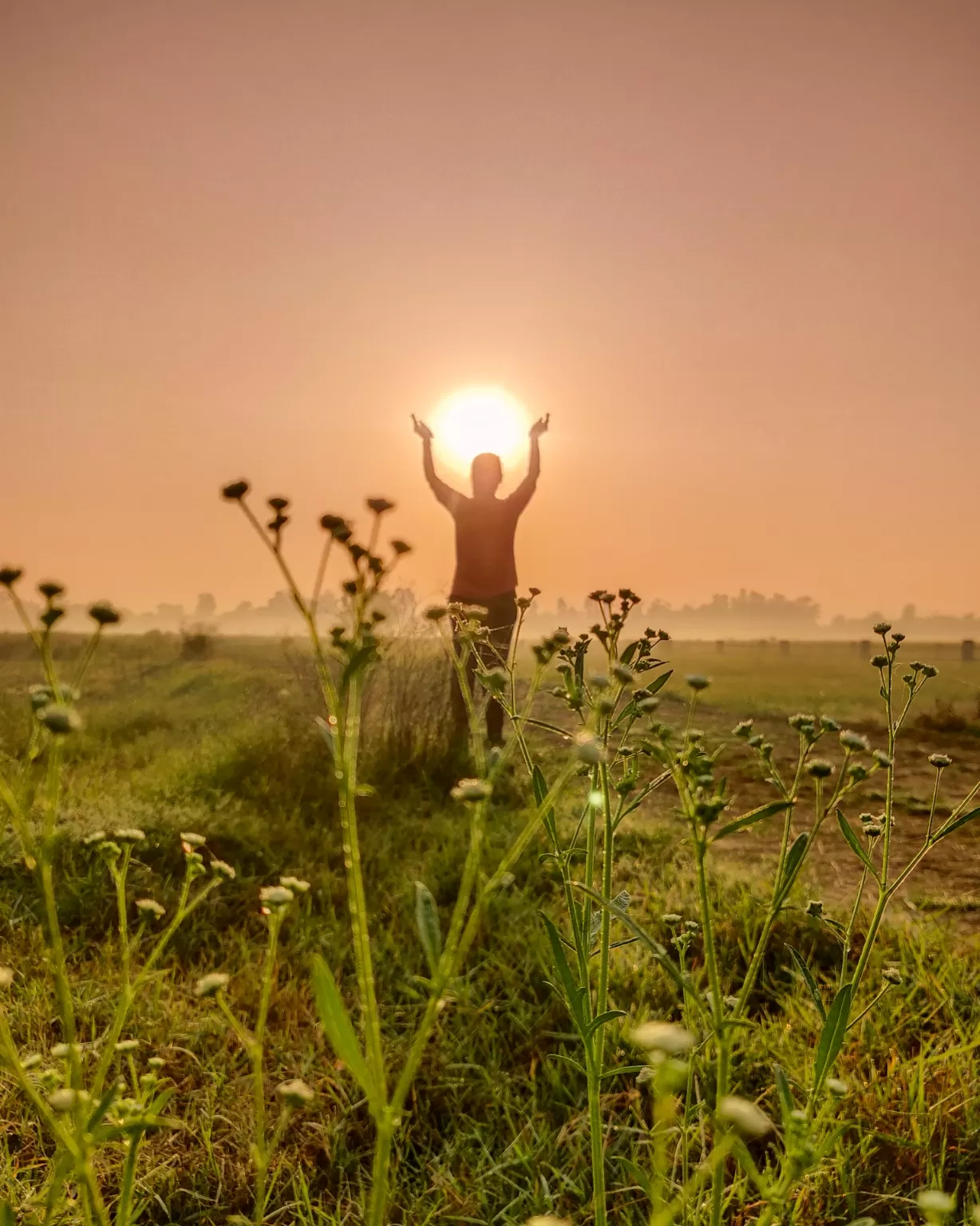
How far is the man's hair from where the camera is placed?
7.07 m

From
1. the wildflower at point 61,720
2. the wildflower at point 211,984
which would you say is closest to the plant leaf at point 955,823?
the wildflower at point 211,984

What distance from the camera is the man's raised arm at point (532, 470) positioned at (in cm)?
659

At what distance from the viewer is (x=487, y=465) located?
7090mm

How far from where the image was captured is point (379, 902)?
375cm

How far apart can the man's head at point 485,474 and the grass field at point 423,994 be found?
1.83 meters

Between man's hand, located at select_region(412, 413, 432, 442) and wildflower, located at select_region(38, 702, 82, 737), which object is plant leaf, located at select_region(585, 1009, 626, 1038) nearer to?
wildflower, located at select_region(38, 702, 82, 737)

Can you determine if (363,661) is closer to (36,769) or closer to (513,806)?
(513,806)

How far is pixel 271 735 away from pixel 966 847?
14.6 feet

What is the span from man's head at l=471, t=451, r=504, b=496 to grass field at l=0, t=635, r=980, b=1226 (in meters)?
1.83

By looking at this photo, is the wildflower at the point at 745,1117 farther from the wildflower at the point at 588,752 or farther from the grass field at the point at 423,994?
the grass field at the point at 423,994

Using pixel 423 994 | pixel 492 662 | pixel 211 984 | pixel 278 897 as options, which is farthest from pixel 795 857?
pixel 492 662

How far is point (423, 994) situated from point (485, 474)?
4.81 meters

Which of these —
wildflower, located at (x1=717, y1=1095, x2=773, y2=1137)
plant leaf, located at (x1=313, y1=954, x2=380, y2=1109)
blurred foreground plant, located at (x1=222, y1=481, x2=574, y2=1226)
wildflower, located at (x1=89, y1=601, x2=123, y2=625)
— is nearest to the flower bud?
blurred foreground plant, located at (x1=222, y1=481, x2=574, y2=1226)

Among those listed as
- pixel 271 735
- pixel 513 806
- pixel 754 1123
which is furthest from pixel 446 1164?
pixel 271 735
